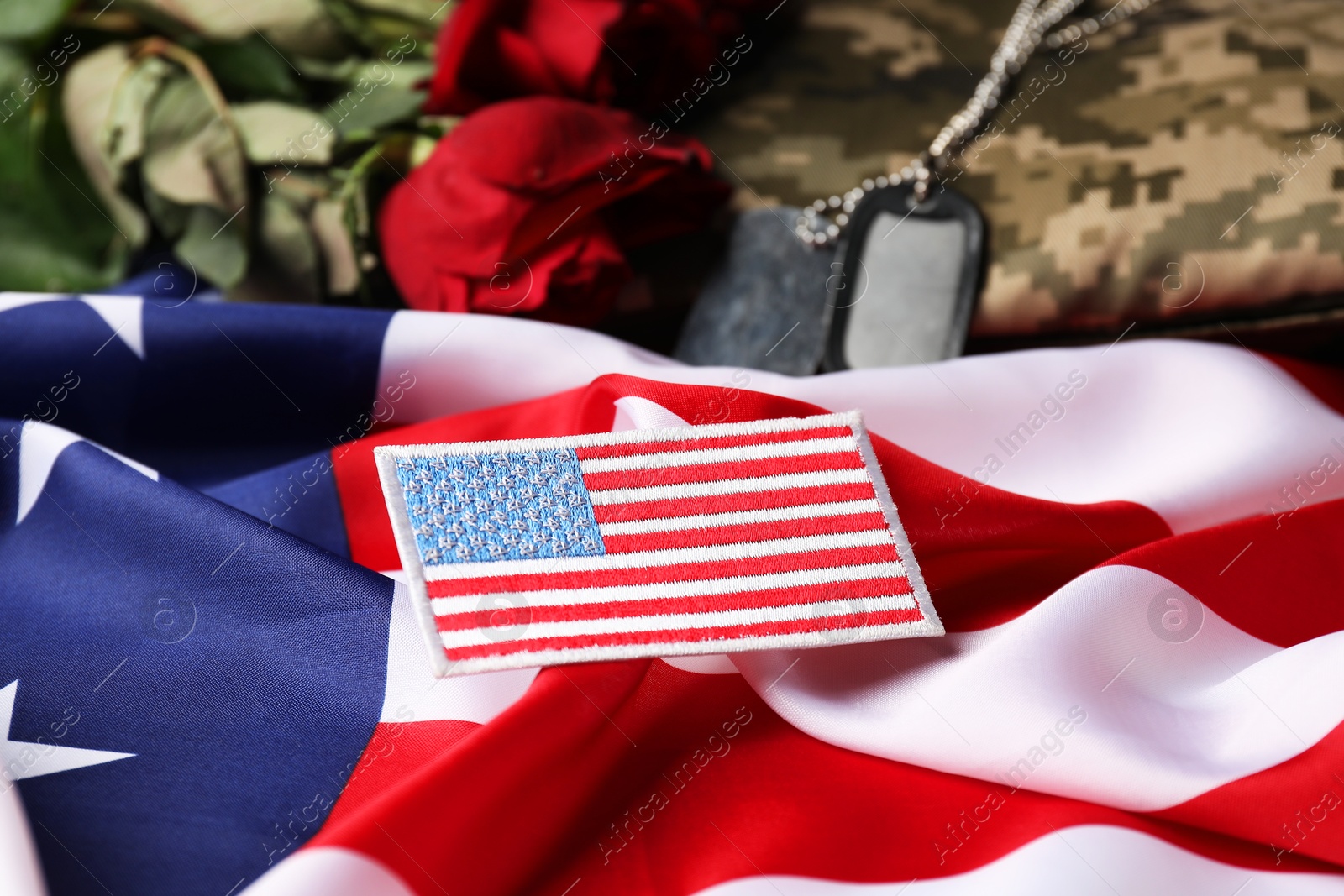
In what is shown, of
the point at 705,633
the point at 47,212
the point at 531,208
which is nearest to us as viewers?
the point at 705,633

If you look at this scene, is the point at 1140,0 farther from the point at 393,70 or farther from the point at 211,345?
the point at 211,345

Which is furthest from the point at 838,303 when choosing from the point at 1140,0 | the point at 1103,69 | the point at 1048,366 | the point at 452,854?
the point at 452,854

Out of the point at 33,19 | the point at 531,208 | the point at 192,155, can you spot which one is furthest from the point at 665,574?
the point at 33,19

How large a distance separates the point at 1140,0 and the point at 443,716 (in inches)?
35.4

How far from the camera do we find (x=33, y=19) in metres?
0.88

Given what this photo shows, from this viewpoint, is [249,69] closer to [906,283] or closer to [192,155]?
[192,155]

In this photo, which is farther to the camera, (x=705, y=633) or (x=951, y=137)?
(x=951, y=137)

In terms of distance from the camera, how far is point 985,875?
52cm

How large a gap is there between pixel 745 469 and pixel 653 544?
8 centimetres

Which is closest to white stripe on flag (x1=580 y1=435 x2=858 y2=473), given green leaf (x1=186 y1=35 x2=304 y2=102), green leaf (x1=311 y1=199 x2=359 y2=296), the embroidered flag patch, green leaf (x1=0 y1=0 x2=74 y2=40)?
the embroidered flag patch

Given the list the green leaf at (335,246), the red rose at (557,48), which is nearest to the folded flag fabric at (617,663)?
the green leaf at (335,246)

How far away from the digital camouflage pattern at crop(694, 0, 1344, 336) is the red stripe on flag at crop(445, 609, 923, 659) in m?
0.38

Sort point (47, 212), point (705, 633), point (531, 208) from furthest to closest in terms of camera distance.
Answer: point (47, 212) → point (531, 208) → point (705, 633)

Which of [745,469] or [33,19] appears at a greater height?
[33,19]
